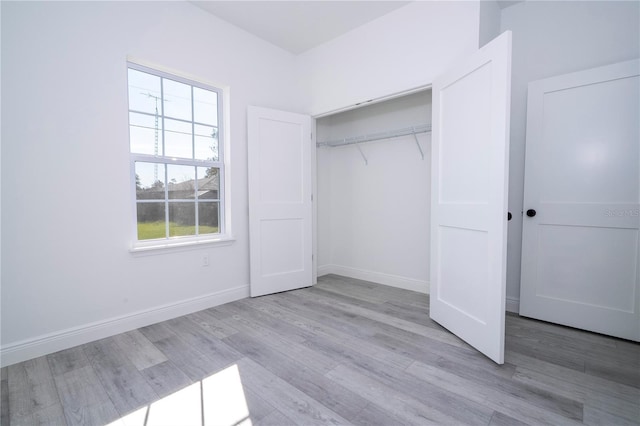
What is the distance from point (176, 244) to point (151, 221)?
0.30 m

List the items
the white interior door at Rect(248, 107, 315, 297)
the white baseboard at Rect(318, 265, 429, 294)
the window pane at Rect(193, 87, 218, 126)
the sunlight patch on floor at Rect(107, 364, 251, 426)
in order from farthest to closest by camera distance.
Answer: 1. the white baseboard at Rect(318, 265, 429, 294)
2. the white interior door at Rect(248, 107, 315, 297)
3. the window pane at Rect(193, 87, 218, 126)
4. the sunlight patch on floor at Rect(107, 364, 251, 426)

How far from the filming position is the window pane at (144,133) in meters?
2.54

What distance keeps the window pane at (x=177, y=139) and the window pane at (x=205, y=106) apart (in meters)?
0.17

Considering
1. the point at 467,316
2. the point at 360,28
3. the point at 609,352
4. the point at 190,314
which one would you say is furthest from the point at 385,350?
the point at 360,28

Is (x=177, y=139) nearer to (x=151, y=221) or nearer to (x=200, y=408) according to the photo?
(x=151, y=221)

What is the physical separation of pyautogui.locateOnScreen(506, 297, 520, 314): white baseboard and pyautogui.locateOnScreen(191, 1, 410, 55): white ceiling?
3072mm

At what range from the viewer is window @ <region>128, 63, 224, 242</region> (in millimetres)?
2582

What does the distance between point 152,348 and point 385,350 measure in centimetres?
174

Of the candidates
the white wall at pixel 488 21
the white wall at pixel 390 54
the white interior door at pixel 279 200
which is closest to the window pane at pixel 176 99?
the white interior door at pixel 279 200

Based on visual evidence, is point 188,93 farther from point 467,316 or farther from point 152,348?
point 467,316

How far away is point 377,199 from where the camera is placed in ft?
12.7

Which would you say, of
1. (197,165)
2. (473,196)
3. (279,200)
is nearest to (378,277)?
(279,200)

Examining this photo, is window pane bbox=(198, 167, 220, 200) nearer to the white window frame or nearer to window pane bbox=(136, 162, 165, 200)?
the white window frame

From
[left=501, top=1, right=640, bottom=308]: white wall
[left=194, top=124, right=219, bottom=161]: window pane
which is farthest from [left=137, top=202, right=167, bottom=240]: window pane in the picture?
[left=501, top=1, right=640, bottom=308]: white wall
